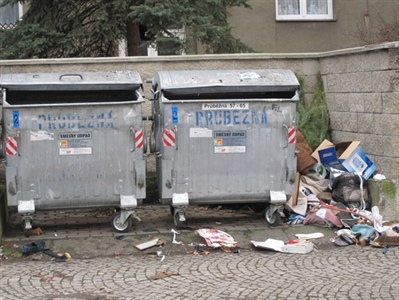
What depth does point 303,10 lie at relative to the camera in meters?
15.2

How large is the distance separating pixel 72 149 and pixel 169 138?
100cm

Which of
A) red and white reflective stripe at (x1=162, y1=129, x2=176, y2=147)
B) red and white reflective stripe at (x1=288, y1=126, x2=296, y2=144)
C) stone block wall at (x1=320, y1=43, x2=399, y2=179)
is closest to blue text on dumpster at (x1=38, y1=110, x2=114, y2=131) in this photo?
red and white reflective stripe at (x1=162, y1=129, x2=176, y2=147)

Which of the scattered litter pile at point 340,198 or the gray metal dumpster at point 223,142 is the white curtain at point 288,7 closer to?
the scattered litter pile at point 340,198

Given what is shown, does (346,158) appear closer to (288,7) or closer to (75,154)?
(75,154)

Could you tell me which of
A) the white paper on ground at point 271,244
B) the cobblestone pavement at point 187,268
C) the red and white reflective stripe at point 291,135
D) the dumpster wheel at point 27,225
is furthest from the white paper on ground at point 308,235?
the dumpster wheel at point 27,225

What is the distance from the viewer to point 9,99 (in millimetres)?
7961

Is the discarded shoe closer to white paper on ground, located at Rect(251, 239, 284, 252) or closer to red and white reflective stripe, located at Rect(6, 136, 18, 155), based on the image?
red and white reflective stripe, located at Rect(6, 136, 18, 155)

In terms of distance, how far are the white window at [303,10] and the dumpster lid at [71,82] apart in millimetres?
7785

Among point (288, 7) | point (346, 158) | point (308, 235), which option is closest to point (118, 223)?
point (308, 235)

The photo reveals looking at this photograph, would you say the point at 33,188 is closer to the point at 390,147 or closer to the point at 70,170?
the point at 70,170

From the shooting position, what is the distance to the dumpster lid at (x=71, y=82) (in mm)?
7559

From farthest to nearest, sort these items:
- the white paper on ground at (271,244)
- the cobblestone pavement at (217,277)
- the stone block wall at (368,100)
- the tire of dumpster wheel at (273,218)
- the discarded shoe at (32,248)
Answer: the stone block wall at (368,100) < the tire of dumpster wheel at (273,218) < the white paper on ground at (271,244) < the discarded shoe at (32,248) < the cobblestone pavement at (217,277)

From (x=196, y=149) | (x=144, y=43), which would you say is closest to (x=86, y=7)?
(x=144, y=43)

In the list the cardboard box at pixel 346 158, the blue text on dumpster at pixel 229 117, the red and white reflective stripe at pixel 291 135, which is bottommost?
the cardboard box at pixel 346 158
